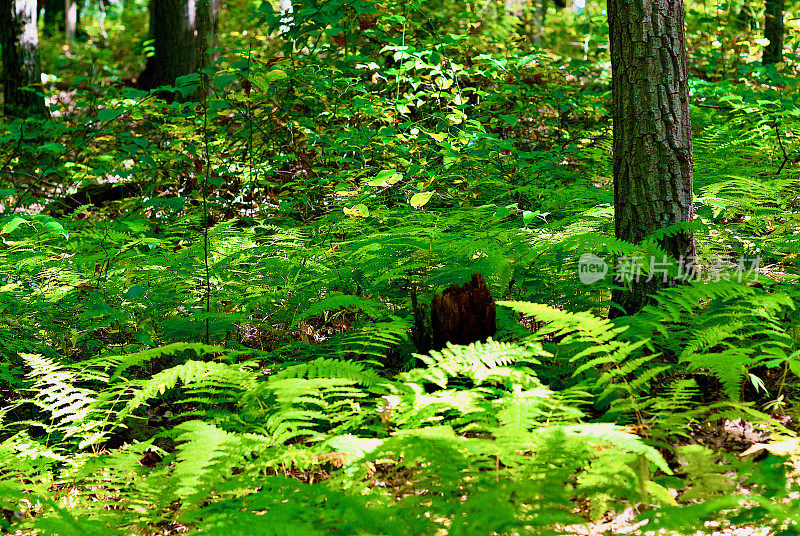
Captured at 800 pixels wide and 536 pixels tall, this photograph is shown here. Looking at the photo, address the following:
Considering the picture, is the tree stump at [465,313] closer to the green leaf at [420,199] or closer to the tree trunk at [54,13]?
the green leaf at [420,199]

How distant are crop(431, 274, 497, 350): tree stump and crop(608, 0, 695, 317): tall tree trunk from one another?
2.55ft

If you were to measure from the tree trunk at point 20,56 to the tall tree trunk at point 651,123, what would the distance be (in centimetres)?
934

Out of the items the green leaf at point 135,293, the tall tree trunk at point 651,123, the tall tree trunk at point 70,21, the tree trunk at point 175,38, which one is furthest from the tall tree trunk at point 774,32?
the tall tree trunk at point 70,21

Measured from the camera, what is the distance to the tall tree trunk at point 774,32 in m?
9.13

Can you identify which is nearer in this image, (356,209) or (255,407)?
(255,407)

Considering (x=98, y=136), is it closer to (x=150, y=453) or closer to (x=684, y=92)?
(x=150, y=453)

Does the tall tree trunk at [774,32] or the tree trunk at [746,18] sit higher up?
the tree trunk at [746,18]

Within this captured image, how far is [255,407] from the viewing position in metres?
2.67

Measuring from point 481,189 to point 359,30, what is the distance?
2728mm

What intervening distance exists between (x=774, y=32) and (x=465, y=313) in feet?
30.2

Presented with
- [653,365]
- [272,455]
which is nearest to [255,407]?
[272,455]

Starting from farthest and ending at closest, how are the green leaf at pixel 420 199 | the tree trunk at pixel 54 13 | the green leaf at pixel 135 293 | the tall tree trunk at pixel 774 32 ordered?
the tree trunk at pixel 54 13, the tall tree trunk at pixel 774 32, the green leaf at pixel 420 199, the green leaf at pixel 135 293

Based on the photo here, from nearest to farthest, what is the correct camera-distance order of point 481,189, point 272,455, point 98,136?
point 272,455 < point 481,189 < point 98,136

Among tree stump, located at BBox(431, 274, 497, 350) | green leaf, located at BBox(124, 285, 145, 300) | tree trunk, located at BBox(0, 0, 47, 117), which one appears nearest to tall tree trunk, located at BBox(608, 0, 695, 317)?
tree stump, located at BBox(431, 274, 497, 350)
